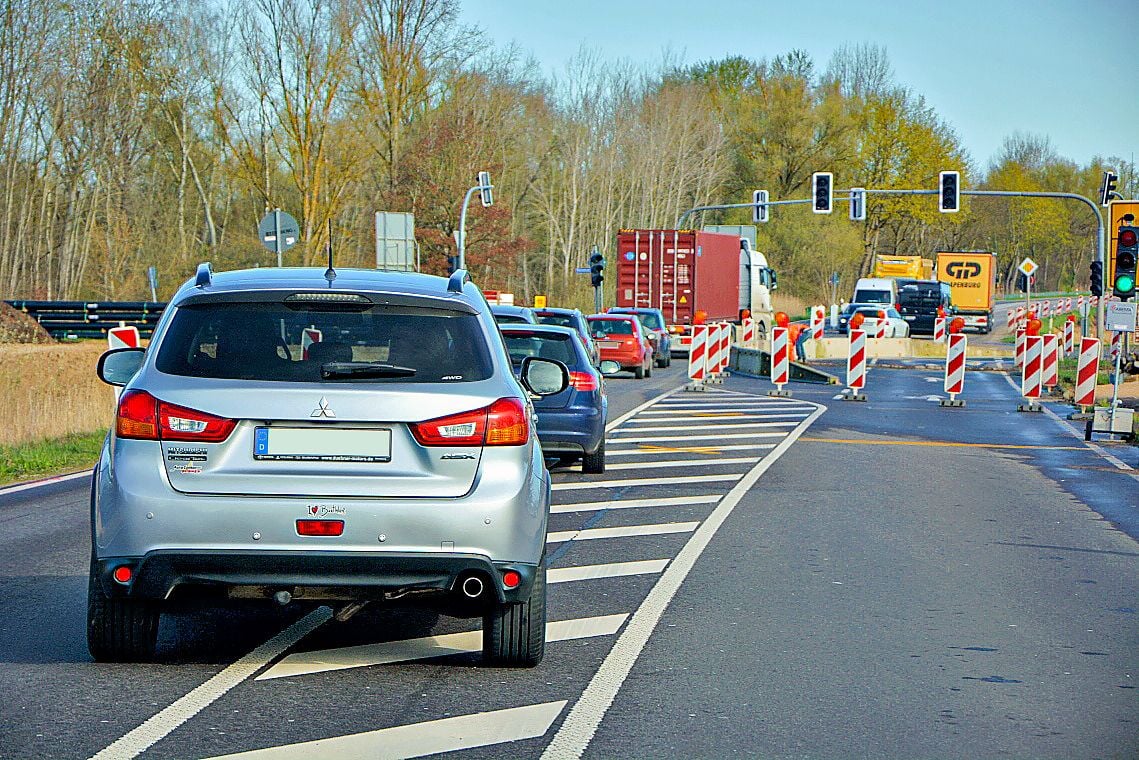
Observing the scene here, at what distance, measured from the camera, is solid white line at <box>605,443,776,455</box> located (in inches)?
674

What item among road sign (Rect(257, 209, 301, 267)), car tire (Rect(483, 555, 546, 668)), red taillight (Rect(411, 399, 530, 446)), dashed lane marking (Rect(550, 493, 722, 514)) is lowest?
dashed lane marking (Rect(550, 493, 722, 514))

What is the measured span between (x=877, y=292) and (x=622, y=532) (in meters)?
58.2

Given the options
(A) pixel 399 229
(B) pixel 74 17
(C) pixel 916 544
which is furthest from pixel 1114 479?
(B) pixel 74 17

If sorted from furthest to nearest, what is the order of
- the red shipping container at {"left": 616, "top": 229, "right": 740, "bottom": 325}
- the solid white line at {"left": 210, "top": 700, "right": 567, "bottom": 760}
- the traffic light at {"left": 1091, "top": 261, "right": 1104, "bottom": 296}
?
the red shipping container at {"left": 616, "top": 229, "right": 740, "bottom": 325} < the traffic light at {"left": 1091, "top": 261, "right": 1104, "bottom": 296} < the solid white line at {"left": 210, "top": 700, "right": 567, "bottom": 760}

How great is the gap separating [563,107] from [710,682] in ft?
234

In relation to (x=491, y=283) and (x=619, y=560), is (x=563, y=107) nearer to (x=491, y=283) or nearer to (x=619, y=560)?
(x=491, y=283)

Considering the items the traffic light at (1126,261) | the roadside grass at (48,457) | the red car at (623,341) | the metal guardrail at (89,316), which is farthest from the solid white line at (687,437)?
the metal guardrail at (89,316)

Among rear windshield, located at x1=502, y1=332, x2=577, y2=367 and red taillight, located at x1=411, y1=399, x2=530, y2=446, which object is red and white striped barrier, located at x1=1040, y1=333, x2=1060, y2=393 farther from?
red taillight, located at x1=411, y1=399, x2=530, y2=446

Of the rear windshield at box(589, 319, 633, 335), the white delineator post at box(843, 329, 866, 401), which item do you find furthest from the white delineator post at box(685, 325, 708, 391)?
the rear windshield at box(589, 319, 633, 335)

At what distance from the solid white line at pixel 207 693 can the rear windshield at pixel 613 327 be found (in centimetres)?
2685

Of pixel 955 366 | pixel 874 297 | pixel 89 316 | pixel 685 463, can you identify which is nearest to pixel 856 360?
pixel 955 366

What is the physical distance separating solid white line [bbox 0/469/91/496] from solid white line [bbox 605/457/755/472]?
5.13 meters

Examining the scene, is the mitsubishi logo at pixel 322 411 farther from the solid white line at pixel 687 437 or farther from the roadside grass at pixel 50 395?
the roadside grass at pixel 50 395

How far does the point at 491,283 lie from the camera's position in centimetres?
6775
